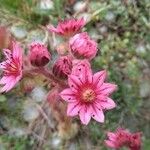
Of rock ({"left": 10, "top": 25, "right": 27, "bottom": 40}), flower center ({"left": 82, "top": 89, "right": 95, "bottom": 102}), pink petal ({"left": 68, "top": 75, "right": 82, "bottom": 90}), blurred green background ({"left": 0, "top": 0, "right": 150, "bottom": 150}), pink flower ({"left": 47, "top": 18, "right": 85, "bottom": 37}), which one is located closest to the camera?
pink petal ({"left": 68, "top": 75, "right": 82, "bottom": 90})

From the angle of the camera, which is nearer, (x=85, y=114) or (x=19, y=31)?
(x=85, y=114)

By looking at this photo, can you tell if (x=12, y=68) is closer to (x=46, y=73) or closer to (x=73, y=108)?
(x=46, y=73)

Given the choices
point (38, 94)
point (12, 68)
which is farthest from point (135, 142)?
point (38, 94)

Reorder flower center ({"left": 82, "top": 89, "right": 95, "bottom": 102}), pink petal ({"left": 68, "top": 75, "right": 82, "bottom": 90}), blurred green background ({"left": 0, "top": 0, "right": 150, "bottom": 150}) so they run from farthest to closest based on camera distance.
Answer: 1. blurred green background ({"left": 0, "top": 0, "right": 150, "bottom": 150})
2. flower center ({"left": 82, "top": 89, "right": 95, "bottom": 102})
3. pink petal ({"left": 68, "top": 75, "right": 82, "bottom": 90})

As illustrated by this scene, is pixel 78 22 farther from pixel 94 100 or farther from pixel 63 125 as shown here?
pixel 63 125

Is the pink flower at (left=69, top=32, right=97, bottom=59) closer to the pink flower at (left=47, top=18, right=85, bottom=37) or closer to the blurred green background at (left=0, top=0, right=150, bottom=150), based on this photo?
the pink flower at (left=47, top=18, right=85, bottom=37)

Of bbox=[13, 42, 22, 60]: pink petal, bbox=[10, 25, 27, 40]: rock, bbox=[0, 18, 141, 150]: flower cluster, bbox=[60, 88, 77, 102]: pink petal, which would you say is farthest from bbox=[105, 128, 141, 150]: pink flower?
bbox=[10, 25, 27, 40]: rock

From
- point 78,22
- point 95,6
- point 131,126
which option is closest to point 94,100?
point 78,22
